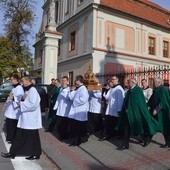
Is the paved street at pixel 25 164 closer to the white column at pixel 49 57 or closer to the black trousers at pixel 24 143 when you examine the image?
the black trousers at pixel 24 143

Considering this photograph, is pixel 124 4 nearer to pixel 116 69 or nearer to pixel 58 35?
pixel 116 69

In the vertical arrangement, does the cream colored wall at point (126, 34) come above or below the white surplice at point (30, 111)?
above

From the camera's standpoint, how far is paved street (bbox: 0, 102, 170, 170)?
262 inches

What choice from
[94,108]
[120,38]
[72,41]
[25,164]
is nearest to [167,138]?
[94,108]

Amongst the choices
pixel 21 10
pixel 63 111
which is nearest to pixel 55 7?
pixel 21 10

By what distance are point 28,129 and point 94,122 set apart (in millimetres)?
3828

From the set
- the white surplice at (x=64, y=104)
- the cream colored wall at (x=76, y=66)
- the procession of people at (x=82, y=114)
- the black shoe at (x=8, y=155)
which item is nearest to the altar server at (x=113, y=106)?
the procession of people at (x=82, y=114)

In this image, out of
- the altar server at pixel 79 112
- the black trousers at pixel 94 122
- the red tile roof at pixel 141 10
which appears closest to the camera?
the altar server at pixel 79 112

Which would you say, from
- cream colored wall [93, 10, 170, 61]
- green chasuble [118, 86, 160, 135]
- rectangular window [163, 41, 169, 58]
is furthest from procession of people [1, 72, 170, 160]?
rectangular window [163, 41, 169, 58]

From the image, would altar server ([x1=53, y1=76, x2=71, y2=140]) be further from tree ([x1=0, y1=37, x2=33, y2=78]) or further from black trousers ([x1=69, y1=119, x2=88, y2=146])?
tree ([x1=0, y1=37, x2=33, y2=78])

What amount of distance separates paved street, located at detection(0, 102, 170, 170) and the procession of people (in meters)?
0.27

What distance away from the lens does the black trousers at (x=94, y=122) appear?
10.2 metres

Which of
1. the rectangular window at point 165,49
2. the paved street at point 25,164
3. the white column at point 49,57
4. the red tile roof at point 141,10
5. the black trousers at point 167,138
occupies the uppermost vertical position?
the red tile roof at point 141,10

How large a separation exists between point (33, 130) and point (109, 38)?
58.2 feet
